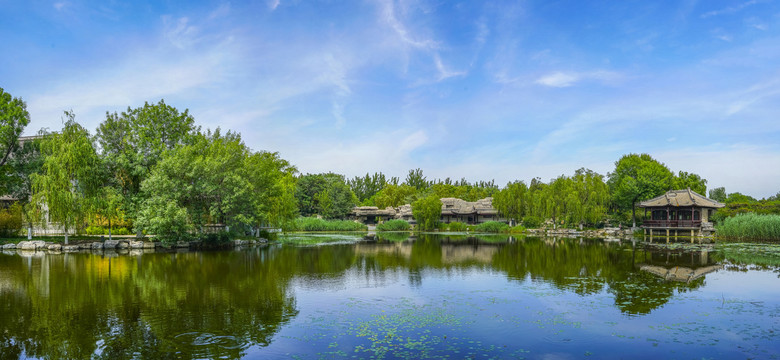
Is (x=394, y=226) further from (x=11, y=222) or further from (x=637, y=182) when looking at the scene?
(x=11, y=222)

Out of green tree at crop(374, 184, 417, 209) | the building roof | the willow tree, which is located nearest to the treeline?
the willow tree

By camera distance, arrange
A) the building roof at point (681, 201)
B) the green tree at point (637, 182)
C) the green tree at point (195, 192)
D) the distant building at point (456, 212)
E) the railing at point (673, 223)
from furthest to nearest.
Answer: the distant building at point (456, 212) → the green tree at point (637, 182) → the railing at point (673, 223) → the building roof at point (681, 201) → the green tree at point (195, 192)

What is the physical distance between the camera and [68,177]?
25.3 m

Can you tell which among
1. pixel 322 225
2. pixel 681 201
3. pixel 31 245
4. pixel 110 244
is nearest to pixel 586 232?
pixel 681 201

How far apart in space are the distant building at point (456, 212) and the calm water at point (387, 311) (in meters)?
44.1

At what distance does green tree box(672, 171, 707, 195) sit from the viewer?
5243 centimetres

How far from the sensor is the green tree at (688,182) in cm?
5243

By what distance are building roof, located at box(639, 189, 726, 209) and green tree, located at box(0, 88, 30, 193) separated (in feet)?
168

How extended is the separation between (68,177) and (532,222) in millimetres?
44404

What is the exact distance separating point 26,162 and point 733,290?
120 ft

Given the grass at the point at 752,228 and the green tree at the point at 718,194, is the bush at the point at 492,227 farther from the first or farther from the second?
the green tree at the point at 718,194

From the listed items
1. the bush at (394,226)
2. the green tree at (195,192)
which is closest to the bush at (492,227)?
the bush at (394,226)

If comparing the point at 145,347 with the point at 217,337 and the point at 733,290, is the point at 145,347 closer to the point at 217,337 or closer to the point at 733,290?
the point at 217,337

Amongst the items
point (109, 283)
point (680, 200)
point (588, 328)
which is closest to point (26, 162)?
point (109, 283)
